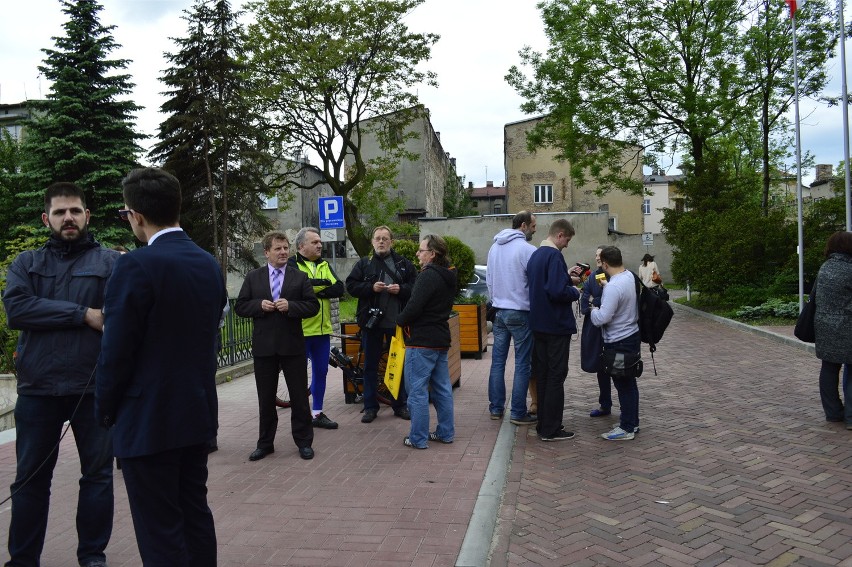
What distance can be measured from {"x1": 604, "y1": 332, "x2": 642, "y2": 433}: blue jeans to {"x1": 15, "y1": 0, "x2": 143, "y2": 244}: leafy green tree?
2681cm

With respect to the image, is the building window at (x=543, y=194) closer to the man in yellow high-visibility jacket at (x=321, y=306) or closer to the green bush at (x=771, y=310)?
the green bush at (x=771, y=310)

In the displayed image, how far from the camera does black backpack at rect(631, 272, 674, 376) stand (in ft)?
21.2

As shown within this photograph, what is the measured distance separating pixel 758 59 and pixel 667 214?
20.7 ft

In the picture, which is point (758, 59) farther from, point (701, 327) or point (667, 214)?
point (701, 327)

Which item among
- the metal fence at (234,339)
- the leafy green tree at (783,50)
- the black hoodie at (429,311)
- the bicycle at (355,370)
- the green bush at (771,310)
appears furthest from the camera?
the leafy green tree at (783,50)

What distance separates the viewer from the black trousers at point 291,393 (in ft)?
19.9

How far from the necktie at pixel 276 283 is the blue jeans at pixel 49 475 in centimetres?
255

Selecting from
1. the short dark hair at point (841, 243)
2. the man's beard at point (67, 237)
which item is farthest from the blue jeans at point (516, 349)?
the man's beard at point (67, 237)

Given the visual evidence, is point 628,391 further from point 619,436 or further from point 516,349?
point 516,349

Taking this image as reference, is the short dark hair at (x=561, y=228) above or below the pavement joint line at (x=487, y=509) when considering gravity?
above

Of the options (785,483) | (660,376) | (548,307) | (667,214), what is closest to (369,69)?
(667,214)

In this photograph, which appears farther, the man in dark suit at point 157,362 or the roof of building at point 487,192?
the roof of building at point 487,192

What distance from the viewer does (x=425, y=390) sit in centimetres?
623

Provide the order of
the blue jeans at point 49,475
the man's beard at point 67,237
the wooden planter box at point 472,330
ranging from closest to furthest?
the blue jeans at point 49,475 → the man's beard at point 67,237 → the wooden planter box at point 472,330
